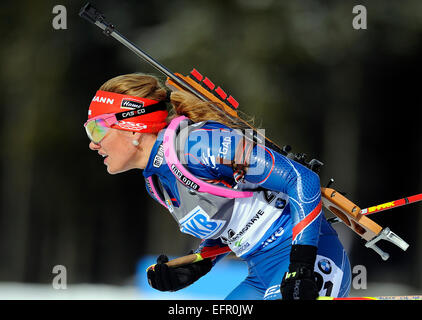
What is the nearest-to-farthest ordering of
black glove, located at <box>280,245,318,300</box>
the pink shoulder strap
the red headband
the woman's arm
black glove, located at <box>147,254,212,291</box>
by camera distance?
black glove, located at <box>280,245,318,300</box> → the woman's arm → the pink shoulder strap → the red headband → black glove, located at <box>147,254,212,291</box>

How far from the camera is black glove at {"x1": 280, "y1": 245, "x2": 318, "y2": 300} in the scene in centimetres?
214

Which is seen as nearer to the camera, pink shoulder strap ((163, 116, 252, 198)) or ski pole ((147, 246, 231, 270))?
pink shoulder strap ((163, 116, 252, 198))

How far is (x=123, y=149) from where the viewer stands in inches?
107

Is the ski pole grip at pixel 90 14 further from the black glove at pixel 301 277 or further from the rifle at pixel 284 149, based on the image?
the black glove at pixel 301 277

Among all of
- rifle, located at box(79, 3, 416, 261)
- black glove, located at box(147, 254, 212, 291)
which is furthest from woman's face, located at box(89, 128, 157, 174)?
black glove, located at box(147, 254, 212, 291)

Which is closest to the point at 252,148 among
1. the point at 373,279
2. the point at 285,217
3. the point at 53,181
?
the point at 285,217

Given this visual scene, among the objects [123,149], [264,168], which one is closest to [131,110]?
[123,149]

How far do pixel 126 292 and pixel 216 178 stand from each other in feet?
13.8

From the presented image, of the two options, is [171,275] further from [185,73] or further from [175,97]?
[185,73]

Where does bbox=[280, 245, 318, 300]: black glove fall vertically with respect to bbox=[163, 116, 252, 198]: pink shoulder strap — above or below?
below

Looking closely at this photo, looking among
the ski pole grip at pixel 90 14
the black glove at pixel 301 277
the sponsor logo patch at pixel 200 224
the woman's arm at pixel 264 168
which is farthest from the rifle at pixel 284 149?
the black glove at pixel 301 277

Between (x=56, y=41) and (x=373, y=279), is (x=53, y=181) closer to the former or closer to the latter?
(x=56, y=41)

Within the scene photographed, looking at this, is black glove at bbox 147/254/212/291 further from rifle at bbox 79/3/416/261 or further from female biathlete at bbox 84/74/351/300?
rifle at bbox 79/3/416/261

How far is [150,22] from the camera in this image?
827cm
